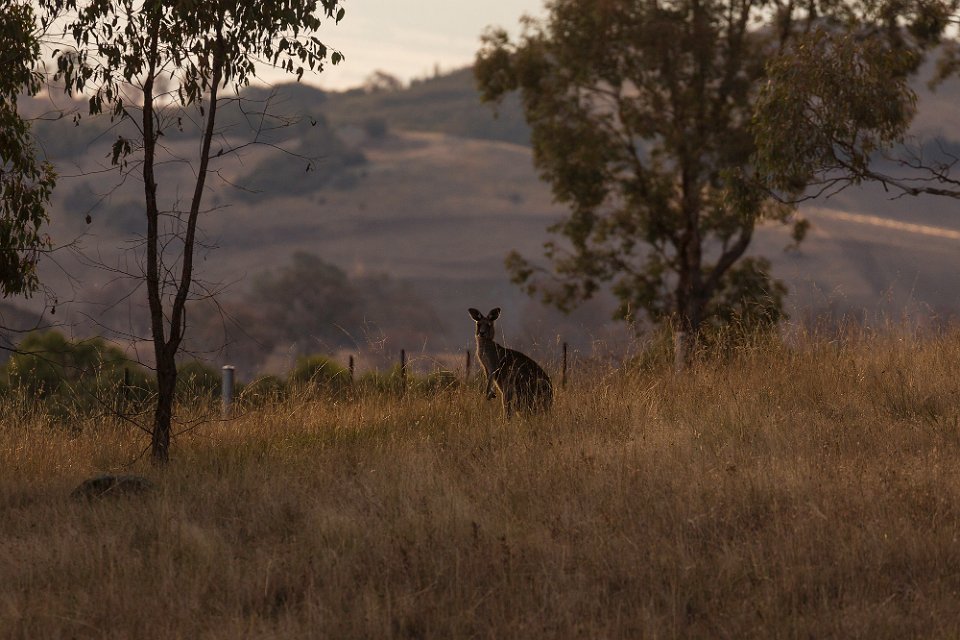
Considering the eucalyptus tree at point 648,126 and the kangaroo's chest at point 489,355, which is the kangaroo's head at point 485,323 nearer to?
the kangaroo's chest at point 489,355

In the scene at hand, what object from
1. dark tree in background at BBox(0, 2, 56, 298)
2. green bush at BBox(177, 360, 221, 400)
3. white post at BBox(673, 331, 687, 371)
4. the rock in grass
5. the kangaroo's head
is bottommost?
green bush at BBox(177, 360, 221, 400)

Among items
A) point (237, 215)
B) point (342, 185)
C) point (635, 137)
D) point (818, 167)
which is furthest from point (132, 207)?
point (818, 167)

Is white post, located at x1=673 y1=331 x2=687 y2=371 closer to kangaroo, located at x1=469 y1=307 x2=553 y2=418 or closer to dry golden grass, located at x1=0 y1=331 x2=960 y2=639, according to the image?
dry golden grass, located at x1=0 y1=331 x2=960 y2=639

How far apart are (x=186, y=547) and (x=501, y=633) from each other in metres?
2.52

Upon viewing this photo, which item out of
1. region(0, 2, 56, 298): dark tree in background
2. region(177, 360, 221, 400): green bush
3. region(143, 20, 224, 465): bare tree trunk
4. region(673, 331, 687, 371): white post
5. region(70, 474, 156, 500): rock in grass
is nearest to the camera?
region(70, 474, 156, 500): rock in grass

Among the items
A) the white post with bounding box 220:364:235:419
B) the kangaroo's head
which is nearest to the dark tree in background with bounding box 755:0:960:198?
the kangaroo's head

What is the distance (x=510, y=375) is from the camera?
10852 millimetres

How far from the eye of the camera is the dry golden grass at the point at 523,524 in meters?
6.17

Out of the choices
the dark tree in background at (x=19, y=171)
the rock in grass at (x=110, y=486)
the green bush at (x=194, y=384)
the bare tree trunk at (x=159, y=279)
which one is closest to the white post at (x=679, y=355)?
the green bush at (x=194, y=384)

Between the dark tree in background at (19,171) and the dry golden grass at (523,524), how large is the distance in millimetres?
1673

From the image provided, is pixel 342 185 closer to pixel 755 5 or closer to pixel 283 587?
pixel 755 5

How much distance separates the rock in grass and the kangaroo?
3.58m

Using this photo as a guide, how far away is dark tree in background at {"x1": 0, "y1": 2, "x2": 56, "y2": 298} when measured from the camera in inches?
402

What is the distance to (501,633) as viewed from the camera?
598 cm
